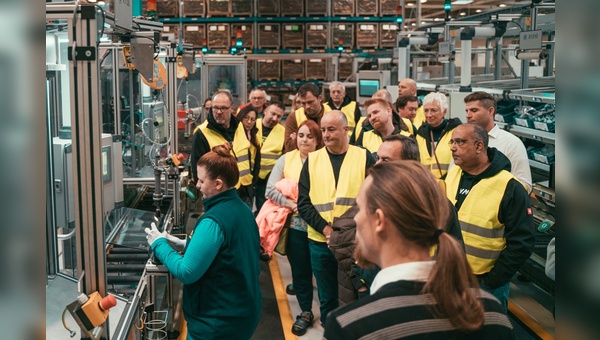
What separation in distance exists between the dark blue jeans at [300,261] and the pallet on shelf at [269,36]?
8.88 meters

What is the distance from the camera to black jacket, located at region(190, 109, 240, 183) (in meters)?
5.63

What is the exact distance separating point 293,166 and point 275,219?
0.45 m

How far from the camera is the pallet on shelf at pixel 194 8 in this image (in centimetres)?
1275

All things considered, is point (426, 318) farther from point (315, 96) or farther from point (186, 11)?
point (186, 11)

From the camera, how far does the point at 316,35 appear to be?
43.1 ft

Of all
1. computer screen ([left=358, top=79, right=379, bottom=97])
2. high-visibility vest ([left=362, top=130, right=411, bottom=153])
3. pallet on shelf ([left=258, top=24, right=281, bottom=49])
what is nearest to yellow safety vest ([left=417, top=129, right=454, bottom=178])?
high-visibility vest ([left=362, top=130, right=411, bottom=153])

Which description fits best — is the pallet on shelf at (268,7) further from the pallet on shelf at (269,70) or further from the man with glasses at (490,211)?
the man with glasses at (490,211)

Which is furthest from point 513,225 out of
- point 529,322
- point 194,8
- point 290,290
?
point 194,8

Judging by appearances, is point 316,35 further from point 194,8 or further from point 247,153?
point 247,153

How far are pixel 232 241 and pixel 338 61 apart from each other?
1032 centimetres

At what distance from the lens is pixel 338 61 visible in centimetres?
1291

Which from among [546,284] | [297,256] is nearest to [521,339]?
[546,284]

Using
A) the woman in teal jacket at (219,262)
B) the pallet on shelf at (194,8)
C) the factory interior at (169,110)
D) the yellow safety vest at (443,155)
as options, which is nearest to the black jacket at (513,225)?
the factory interior at (169,110)

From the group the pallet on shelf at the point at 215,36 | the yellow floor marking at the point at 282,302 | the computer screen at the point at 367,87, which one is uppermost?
the pallet on shelf at the point at 215,36
